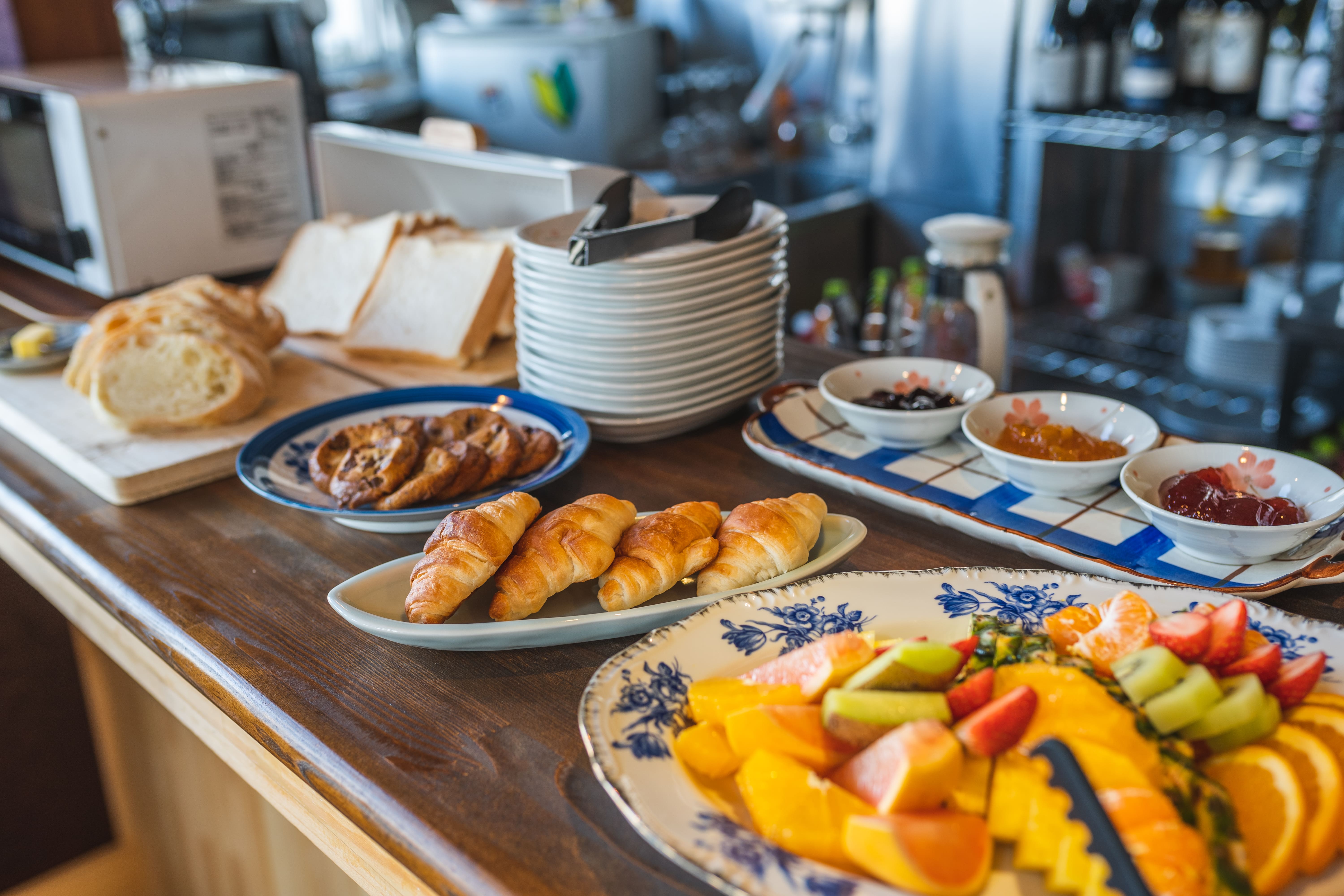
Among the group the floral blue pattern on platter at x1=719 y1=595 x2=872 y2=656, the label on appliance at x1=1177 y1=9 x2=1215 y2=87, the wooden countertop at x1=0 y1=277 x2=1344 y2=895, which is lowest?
the wooden countertop at x1=0 y1=277 x2=1344 y2=895

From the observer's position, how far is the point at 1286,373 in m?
2.15

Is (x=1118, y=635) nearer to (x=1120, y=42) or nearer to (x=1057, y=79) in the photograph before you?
(x=1057, y=79)

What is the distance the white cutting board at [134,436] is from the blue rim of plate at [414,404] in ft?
0.18

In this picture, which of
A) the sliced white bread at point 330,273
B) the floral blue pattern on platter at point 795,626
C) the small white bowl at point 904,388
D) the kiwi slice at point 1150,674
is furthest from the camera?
the sliced white bread at point 330,273

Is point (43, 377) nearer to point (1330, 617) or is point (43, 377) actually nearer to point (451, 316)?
point (451, 316)

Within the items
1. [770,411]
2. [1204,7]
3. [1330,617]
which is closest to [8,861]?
[770,411]

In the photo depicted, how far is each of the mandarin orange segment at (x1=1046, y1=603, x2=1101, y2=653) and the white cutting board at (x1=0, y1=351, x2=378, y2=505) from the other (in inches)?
35.1

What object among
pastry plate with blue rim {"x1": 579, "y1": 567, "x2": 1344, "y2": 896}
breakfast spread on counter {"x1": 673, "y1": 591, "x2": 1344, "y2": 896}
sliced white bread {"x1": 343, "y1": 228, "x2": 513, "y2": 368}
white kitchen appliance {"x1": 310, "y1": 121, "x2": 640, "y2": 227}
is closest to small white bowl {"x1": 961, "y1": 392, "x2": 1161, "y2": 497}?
pastry plate with blue rim {"x1": 579, "y1": 567, "x2": 1344, "y2": 896}

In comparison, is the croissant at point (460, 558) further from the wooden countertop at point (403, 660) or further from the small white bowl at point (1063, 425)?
the small white bowl at point (1063, 425)

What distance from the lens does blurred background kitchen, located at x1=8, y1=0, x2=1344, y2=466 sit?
7.26ft

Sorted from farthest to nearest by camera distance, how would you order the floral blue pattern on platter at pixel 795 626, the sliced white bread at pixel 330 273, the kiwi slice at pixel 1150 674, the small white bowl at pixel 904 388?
the sliced white bread at pixel 330 273, the small white bowl at pixel 904 388, the floral blue pattern on platter at pixel 795 626, the kiwi slice at pixel 1150 674

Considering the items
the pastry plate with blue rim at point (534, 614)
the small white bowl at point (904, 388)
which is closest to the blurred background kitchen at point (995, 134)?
the small white bowl at point (904, 388)

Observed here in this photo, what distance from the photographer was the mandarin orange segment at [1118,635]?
2.15ft

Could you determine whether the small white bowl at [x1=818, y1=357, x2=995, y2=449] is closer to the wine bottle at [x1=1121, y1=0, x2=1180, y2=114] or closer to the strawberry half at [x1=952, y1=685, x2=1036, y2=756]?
the strawberry half at [x1=952, y1=685, x2=1036, y2=756]
